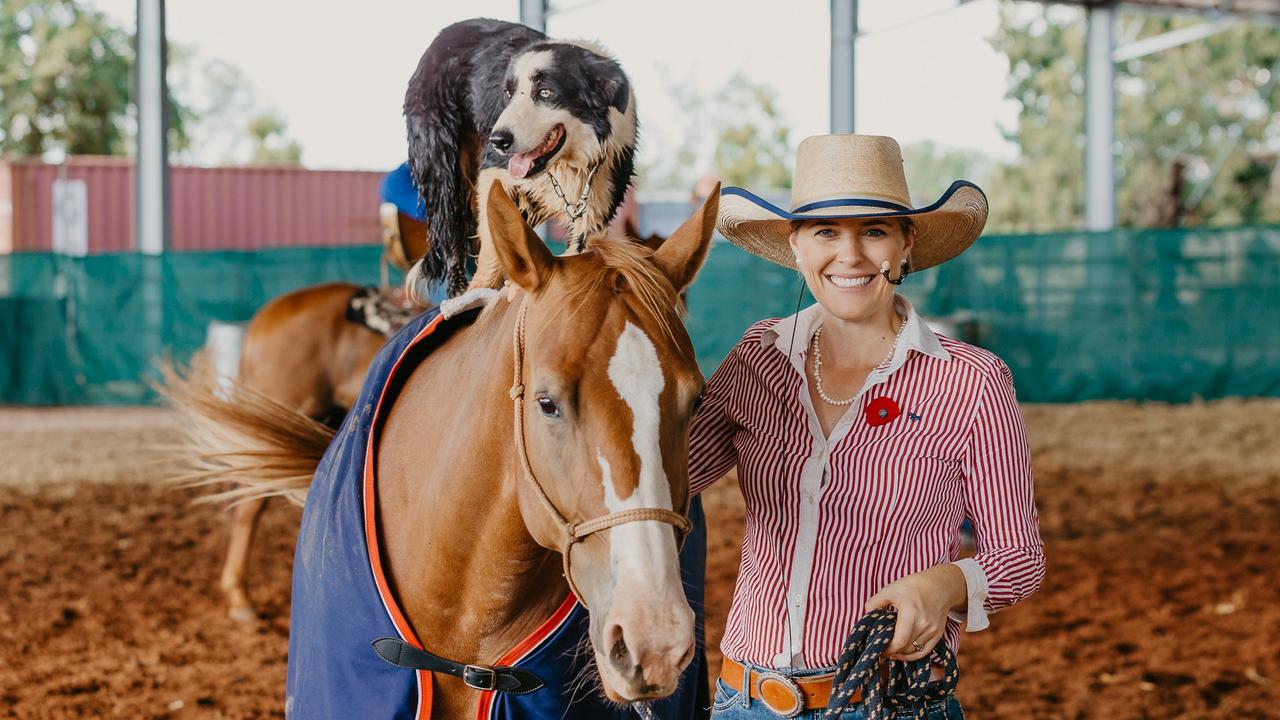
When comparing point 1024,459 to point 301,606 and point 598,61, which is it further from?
point 301,606

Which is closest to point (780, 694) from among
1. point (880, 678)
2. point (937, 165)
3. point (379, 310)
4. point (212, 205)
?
point (880, 678)

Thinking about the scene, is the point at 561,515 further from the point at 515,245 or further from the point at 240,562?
the point at 240,562

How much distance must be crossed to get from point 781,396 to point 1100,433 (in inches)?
354

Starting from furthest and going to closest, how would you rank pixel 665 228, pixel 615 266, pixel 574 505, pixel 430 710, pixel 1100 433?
pixel 665 228 < pixel 1100 433 < pixel 430 710 < pixel 615 266 < pixel 574 505

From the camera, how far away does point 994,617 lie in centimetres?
492

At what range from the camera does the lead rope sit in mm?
1522

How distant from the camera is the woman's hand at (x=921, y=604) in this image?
160cm

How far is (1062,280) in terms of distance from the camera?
10.0 m

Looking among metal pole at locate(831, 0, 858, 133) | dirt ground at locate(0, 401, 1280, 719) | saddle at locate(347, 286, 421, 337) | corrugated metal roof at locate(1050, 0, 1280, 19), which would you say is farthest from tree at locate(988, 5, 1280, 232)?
saddle at locate(347, 286, 421, 337)

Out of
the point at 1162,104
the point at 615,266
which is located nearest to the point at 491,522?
the point at 615,266

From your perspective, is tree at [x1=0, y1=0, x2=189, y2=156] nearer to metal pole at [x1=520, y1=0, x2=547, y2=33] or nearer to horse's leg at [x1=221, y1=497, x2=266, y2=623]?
metal pole at [x1=520, y1=0, x2=547, y2=33]

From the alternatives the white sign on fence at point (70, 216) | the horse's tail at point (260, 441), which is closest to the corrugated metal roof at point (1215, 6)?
the horse's tail at point (260, 441)

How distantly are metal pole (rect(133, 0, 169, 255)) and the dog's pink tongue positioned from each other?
9096 mm

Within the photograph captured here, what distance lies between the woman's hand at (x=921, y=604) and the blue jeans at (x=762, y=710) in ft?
0.41
